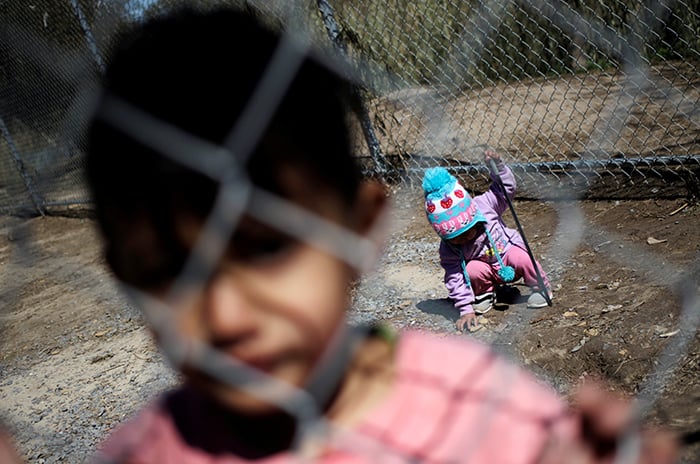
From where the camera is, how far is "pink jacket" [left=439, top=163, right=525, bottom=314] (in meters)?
2.52

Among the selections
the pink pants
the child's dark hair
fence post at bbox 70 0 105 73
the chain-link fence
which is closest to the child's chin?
the child's dark hair

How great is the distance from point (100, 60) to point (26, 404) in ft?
6.73

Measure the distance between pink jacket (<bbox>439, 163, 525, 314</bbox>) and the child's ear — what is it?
177cm

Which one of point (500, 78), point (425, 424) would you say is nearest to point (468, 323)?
point (425, 424)

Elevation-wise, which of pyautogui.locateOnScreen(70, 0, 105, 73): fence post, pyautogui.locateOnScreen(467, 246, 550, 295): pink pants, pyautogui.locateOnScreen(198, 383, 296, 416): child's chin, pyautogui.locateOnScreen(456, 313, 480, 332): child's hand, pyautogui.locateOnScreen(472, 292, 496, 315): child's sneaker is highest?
pyautogui.locateOnScreen(198, 383, 296, 416): child's chin

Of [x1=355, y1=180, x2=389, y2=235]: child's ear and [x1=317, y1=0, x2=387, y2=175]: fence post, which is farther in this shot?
[x1=317, y1=0, x2=387, y2=175]: fence post

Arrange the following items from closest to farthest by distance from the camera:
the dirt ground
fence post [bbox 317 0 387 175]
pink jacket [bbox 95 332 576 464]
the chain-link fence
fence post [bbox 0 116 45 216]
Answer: pink jacket [bbox 95 332 576 464]
the dirt ground
the chain-link fence
fence post [bbox 317 0 387 175]
fence post [bbox 0 116 45 216]

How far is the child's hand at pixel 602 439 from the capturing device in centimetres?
57

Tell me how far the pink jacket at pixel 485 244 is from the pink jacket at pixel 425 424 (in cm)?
174

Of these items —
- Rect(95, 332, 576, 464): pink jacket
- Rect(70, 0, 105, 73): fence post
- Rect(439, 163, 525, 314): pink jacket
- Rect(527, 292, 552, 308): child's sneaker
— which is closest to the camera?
Rect(95, 332, 576, 464): pink jacket

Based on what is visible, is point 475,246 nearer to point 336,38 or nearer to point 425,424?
point 336,38

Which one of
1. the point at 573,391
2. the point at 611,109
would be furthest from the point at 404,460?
the point at 611,109


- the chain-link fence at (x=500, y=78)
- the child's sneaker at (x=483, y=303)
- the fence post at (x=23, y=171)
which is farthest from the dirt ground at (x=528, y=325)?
the fence post at (x=23, y=171)

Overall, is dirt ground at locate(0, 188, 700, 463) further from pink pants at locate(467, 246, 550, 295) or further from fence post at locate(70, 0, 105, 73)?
fence post at locate(70, 0, 105, 73)
